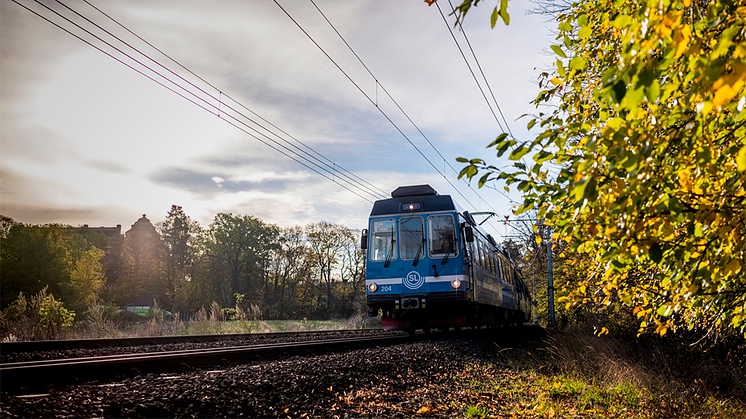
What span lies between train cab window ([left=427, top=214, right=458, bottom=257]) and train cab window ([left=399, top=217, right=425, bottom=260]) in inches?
9.2

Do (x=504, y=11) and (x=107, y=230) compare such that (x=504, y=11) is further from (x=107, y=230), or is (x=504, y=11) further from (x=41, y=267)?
(x=107, y=230)

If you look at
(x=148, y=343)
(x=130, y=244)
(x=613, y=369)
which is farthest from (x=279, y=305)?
(x=613, y=369)

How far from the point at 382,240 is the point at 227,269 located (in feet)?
159

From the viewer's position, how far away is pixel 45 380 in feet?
15.8

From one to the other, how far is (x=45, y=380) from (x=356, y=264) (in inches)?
2005

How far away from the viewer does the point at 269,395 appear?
4.45 meters

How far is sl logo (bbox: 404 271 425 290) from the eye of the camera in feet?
42.2

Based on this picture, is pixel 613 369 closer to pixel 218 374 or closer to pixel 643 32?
pixel 218 374

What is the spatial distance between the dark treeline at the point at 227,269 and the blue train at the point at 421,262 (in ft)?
124

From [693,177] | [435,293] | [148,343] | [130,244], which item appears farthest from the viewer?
[130,244]

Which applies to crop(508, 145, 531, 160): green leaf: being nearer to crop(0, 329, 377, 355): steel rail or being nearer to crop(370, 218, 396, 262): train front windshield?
crop(0, 329, 377, 355): steel rail

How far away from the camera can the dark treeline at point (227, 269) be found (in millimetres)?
52781

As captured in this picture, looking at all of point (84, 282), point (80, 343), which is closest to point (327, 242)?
point (84, 282)

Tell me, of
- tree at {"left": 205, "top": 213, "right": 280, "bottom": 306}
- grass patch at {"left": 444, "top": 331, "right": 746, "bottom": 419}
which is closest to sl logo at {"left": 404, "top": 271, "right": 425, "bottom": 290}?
grass patch at {"left": 444, "top": 331, "right": 746, "bottom": 419}
